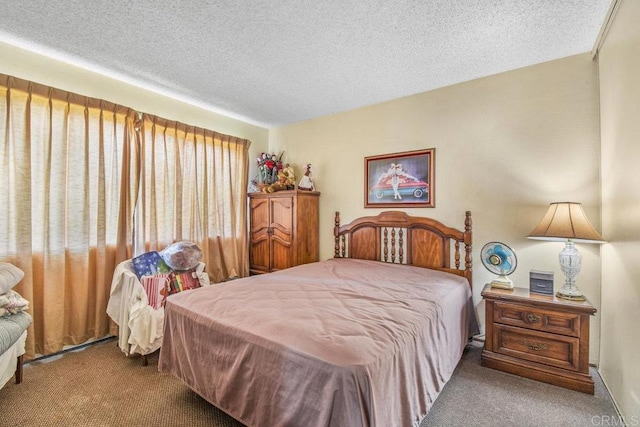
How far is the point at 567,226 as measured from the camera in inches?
79.2

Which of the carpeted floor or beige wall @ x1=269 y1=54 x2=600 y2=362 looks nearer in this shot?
the carpeted floor

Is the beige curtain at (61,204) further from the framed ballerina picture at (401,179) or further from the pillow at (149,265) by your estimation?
the framed ballerina picture at (401,179)

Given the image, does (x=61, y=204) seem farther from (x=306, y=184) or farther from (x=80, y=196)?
(x=306, y=184)

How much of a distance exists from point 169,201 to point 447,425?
10.3ft

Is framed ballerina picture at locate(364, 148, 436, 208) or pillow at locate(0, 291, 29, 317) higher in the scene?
framed ballerina picture at locate(364, 148, 436, 208)

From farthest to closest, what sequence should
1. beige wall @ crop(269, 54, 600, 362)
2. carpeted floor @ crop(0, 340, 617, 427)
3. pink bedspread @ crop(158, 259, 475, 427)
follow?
1. beige wall @ crop(269, 54, 600, 362)
2. carpeted floor @ crop(0, 340, 617, 427)
3. pink bedspread @ crop(158, 259, 475, 427)

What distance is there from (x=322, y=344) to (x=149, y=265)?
7.02 feet

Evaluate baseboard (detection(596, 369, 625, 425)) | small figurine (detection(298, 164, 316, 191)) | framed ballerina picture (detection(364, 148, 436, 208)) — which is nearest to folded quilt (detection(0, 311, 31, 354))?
small figurine (detection(298, 164, 316, 191))

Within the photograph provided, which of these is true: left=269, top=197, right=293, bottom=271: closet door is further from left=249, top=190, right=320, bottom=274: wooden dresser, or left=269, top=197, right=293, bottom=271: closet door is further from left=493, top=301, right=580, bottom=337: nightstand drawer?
left=493, top=301, right=580, bottom=337: nightstand drawer

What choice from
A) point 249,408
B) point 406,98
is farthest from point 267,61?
point 249,408

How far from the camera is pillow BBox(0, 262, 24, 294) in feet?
6.18

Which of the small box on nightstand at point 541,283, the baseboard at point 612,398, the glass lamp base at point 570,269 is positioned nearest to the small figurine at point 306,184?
the small box on nightstand at point 541,283

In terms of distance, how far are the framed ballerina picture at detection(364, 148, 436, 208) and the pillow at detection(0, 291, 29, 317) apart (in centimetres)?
310

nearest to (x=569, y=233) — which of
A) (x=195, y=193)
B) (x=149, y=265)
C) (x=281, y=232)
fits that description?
(x=281, y=232)
